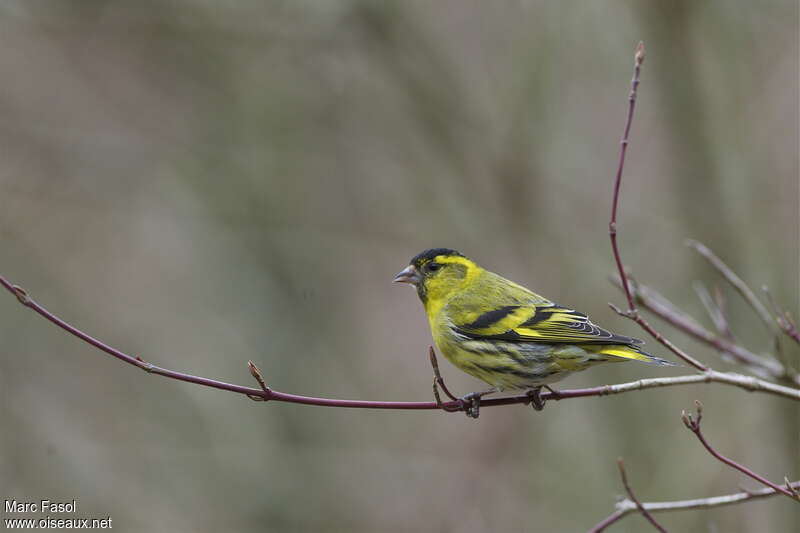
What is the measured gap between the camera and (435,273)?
607 centimetres

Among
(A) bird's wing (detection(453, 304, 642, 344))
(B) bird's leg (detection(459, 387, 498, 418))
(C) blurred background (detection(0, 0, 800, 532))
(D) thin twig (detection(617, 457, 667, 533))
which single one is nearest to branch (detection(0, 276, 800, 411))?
(B) bird's leg (detection(459, 387, 498, 418))

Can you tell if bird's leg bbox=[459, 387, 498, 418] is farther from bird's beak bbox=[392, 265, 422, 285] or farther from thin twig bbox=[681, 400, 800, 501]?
bird's beak bbox=[392, 265, 422, 285]

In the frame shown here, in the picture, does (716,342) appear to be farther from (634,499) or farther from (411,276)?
(411,276)

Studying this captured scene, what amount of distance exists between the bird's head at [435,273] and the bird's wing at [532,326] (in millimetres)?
499

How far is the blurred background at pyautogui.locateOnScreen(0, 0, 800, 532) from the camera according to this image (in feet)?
27.0

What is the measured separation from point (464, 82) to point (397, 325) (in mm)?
3932

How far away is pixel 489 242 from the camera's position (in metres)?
9.03

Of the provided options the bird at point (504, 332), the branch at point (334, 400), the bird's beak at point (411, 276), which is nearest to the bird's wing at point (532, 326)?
the bird at point (504, 332)

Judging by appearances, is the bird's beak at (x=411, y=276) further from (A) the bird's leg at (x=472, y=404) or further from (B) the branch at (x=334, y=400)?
(B) the branch at (x=334, y=400)

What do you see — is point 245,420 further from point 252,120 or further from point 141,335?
point 252,120

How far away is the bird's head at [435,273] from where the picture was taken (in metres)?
6.01

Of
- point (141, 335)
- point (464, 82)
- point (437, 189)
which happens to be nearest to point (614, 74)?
point (464, 82)

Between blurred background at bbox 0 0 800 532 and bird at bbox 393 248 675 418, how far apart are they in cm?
282

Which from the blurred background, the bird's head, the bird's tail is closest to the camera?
the bird's tail
